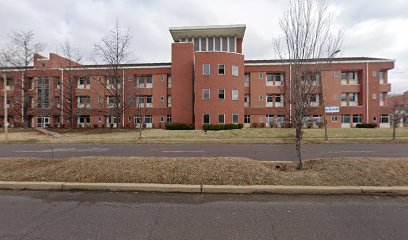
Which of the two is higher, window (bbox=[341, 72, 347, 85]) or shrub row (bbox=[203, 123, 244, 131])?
window (bbox=[341, 72, 347, 85])

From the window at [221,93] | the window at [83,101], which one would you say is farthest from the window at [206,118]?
the window at [83,101]

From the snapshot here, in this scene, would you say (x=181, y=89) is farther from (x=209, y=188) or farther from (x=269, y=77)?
(x=209, y=188)

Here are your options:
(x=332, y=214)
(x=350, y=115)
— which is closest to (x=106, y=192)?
(x=332, y=214)

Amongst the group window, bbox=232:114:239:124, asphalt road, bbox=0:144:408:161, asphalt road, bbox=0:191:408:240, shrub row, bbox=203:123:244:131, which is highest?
window, bbox=232:114:239:124

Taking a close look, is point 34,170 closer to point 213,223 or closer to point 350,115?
point 213,223

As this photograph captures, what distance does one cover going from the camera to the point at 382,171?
18.2 ft

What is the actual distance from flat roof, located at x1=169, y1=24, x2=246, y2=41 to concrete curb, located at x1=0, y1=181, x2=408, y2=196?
33477mm

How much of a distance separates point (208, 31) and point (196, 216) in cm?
3506

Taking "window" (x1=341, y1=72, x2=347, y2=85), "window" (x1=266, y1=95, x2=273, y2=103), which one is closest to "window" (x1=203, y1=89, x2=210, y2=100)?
"window" (x1=266, y1=95, x2=273, y2=103)

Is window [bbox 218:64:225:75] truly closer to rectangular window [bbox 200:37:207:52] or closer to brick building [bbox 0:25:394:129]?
brick building [bbox 0:25:394:129]

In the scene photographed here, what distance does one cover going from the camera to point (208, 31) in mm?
35031

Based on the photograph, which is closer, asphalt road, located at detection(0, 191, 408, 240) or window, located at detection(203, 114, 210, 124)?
asphalt road, located at detection(0, 191, 408, 240)

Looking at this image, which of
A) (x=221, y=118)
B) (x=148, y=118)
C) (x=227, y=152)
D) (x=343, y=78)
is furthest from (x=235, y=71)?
(x=227, y=152)

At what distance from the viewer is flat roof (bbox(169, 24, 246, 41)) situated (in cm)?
3438
